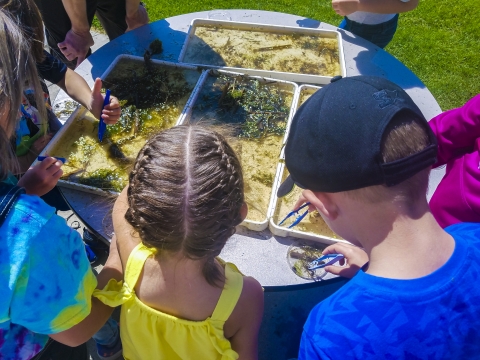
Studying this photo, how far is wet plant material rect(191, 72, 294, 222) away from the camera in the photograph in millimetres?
1560

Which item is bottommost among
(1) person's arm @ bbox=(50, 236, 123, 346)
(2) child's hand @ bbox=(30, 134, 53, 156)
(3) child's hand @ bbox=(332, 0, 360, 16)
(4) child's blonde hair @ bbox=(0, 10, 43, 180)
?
(1) person's arm @ bbox=(50, 236, 123, 346)

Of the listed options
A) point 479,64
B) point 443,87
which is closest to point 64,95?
point 443,87

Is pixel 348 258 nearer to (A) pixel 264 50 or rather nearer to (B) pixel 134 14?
(A) pixel 264 50

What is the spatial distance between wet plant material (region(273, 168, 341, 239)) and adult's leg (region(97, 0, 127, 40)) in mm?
2038

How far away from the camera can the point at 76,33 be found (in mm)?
2246

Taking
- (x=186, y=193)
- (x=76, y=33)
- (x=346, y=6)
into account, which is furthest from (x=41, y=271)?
(x=346, y=6)

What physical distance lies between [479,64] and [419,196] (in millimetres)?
3628

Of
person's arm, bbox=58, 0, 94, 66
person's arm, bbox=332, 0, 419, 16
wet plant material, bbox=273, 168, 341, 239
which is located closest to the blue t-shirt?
wet plant material, bbox=273, 168, 341, 239

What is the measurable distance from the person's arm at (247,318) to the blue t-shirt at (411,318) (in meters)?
0.30

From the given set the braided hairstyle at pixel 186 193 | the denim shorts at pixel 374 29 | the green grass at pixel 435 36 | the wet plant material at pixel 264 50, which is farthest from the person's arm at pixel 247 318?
the green grass at pixel 435 36

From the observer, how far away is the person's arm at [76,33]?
7.09 feet

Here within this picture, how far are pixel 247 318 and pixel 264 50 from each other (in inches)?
60.3

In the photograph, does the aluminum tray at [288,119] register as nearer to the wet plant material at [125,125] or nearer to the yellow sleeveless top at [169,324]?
the wet plant material at [125,125]

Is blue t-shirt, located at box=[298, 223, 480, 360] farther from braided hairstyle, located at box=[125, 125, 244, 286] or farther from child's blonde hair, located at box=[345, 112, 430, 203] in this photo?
braided hairstyle, located at box=[125, 125, 244, 286]
